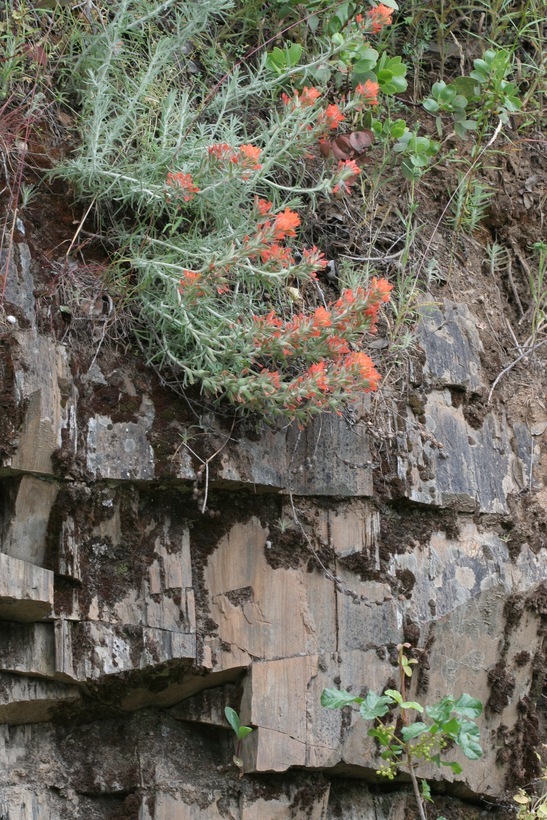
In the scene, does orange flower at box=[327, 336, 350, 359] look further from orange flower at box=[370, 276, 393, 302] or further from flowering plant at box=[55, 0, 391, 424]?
orange flower at box=[370, 276, 393, 302]

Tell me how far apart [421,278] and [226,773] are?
250 cm

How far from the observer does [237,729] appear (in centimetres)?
393

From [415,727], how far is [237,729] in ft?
2.34

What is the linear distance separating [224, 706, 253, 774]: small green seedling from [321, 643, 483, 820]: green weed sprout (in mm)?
359

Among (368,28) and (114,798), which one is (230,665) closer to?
(114,798)

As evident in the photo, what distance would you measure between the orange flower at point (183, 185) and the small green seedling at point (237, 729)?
204 cm

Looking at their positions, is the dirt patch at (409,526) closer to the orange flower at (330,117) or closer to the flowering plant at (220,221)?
the flowering plant at (220,221)

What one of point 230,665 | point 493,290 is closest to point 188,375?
point 230,665

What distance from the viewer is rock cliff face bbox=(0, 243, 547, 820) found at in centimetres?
378

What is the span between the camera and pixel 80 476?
3.83 m

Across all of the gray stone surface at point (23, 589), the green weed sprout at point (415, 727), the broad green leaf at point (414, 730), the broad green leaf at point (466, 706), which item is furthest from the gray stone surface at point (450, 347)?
the gray stone surface at point (23, 589)

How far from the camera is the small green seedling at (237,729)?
3.91m

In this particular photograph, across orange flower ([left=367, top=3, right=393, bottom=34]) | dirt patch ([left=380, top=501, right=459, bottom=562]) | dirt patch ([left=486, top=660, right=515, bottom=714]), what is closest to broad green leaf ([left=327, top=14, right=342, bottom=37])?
orange flower ([left=367, top=3, right=393, bottom=34])

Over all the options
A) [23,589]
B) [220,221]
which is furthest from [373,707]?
[220,221]
